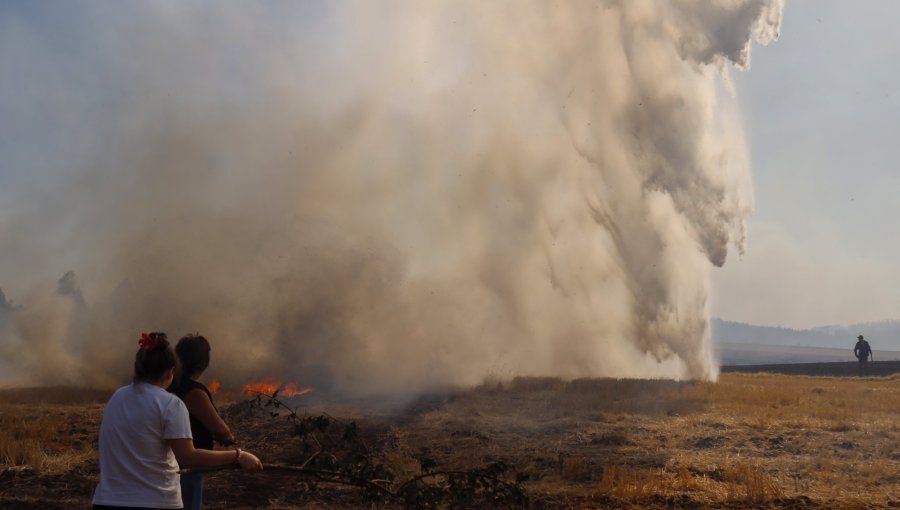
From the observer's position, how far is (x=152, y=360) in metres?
4.69

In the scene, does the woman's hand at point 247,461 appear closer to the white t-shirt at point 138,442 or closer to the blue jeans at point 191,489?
the white t-shirt at point 138,442

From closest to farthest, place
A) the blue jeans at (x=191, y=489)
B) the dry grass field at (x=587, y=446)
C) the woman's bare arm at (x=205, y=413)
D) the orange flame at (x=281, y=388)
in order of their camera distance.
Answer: the woman's bare arm at (x=205, y=413) → the blue jeans at (x=191, y=489) → the dry grass field at (x=587, y=446) → the orange flame at (x=281, y=388)

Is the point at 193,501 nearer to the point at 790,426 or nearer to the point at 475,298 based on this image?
the point at 790,426

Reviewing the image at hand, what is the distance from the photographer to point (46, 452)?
44.9 feet

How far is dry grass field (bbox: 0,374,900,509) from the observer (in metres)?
10.6

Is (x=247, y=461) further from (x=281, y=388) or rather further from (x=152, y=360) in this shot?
(x=281, y=388)

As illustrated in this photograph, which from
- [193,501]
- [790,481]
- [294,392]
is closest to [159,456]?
[193,501]

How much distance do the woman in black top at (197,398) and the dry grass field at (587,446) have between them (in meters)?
2.09

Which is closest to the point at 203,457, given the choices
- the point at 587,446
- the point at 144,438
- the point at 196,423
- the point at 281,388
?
the point at 144,438

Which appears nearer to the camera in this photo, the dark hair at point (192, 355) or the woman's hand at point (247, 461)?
the woman's hand at point (247, 461)

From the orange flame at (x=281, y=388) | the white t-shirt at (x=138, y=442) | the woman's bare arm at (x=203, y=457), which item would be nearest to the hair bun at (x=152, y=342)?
the white t-shirt at (x=138, y=442)

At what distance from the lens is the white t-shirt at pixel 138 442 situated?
4652mm

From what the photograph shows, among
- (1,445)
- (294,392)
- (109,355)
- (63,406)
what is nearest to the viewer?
(1,445)

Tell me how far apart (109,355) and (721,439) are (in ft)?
71.8
